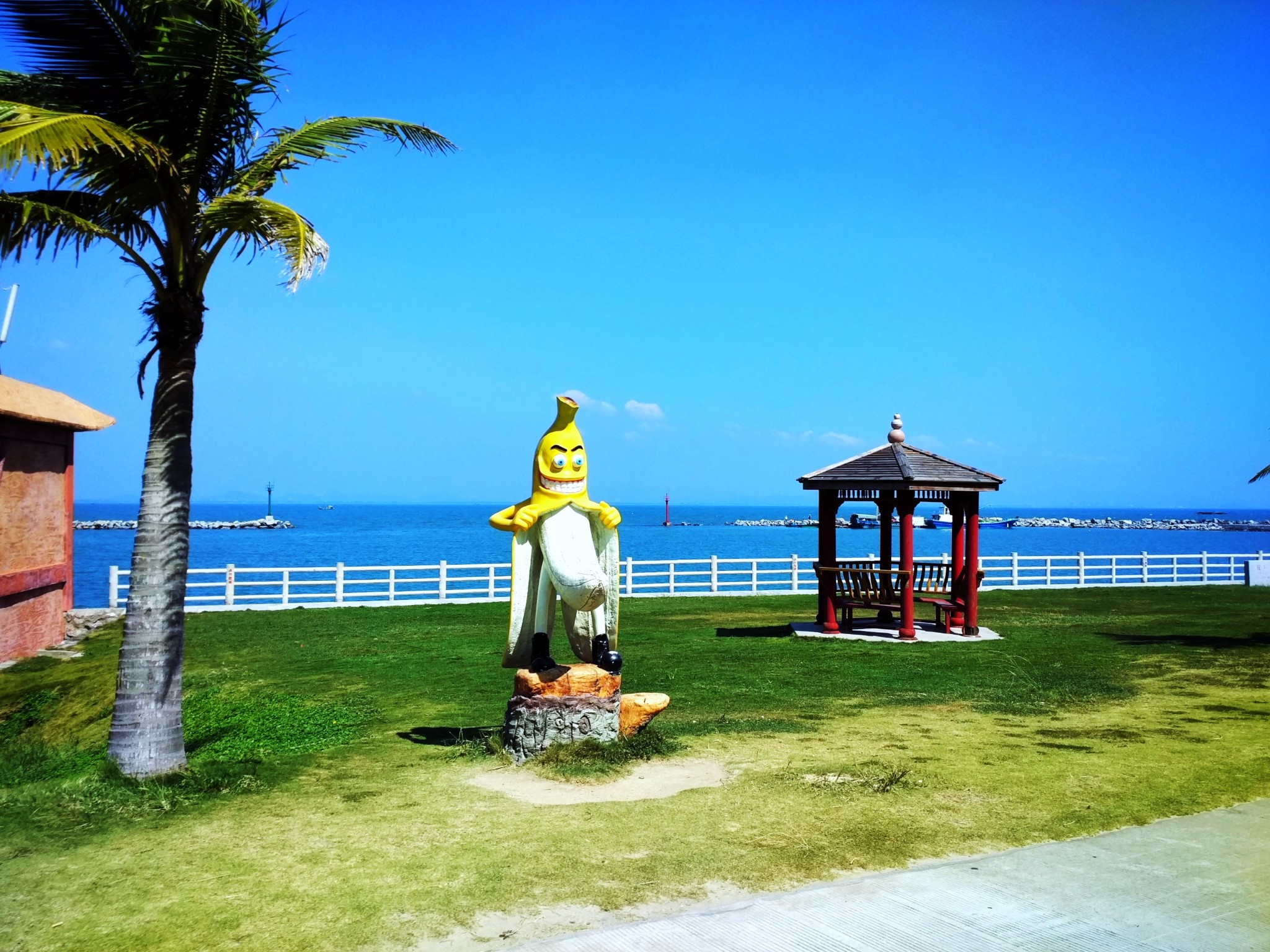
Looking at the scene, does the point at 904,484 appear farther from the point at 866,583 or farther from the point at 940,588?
the point at 940,588

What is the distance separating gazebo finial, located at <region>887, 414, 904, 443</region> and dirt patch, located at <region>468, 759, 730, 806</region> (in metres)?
10.2

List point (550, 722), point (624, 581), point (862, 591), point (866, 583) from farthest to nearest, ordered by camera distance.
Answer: point (624, 581) → point (862, 591) → point (866, 583) → point (550, 722)

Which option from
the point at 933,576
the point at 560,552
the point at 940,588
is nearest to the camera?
the point at 560,552

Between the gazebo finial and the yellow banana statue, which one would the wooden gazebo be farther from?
the yellow banana statue

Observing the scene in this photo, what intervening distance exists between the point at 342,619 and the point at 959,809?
1463 cm

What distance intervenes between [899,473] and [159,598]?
11.6 m

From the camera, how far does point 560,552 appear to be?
835cm

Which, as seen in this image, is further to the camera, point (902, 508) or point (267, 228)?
point (902, 508)

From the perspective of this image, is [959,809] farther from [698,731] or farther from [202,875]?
[202,875]

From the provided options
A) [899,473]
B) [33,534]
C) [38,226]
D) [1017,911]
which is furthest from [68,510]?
[1017,911]

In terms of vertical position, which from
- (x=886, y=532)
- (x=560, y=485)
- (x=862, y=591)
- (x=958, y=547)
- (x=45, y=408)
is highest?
(x=45, y=408)

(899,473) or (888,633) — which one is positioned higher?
(899,473)

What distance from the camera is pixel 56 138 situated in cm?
646

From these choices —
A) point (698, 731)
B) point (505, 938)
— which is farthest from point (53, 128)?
point (698, 731)
